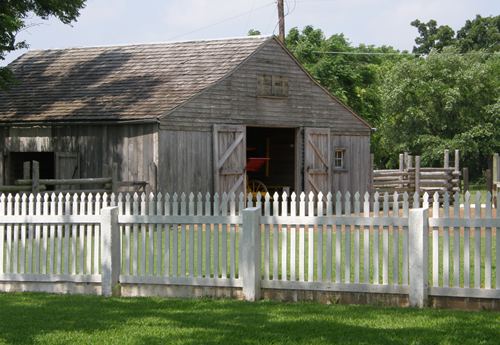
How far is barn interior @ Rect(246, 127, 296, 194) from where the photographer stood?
105 feet

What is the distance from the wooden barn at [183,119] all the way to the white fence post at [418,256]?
15017 mm

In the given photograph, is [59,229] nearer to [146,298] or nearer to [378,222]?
[146,298]

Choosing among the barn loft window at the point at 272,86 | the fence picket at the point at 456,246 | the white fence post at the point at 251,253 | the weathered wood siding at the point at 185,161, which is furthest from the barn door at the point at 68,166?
the fence picket at the point at 456,246

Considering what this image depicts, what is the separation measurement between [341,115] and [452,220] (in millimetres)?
21268

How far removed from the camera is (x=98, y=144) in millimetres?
27094

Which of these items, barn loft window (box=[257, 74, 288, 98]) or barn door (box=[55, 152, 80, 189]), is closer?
barn door (box=[55, 152, 80, 189])

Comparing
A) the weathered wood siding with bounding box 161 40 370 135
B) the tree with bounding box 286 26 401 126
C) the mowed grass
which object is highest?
the tree with bounding box 286 26 401 126

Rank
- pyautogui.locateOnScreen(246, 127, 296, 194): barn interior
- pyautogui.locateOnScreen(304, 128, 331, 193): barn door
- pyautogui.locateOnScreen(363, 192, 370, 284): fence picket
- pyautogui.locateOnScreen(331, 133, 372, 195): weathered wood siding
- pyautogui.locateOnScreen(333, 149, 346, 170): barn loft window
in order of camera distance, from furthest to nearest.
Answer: pyautogui.locateOnScreen(333, 149, 346, 170): barn loft window → pyautogui.locateOnScreen(331, 133, 372, 195): weathered wood siding → pyautogui.locateOnScreen(246, 127, 296, 194): barn interior → pyautogui.locateOnScreen(304, 128, 331, 193): barn door → pyautogui.locateOnScreen(363, 192, 370, 284): fence picket

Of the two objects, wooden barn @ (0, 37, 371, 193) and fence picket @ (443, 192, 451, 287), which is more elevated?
wooden barn @ (0, 37, 371, 193)

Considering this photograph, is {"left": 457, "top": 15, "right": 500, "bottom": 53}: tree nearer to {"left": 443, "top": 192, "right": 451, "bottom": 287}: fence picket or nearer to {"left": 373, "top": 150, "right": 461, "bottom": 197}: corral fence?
{"left": 373, "top": 150, "right": 461, "bottom": 197}: corral fence

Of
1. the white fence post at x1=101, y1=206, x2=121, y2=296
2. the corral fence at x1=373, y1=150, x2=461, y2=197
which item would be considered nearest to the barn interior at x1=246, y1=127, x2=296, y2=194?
the corral fence at x1=373, y1=150, x2=461, y2=197

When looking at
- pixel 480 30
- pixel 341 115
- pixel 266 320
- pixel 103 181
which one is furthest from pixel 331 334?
pixel 480 30

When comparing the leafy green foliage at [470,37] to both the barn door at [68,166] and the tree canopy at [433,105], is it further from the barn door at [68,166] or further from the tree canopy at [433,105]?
the barn door at [68,166]

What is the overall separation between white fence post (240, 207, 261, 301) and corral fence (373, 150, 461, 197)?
2280 centimetres
